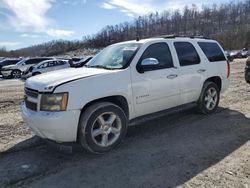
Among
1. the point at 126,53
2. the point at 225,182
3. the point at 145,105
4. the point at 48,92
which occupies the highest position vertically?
the point at 126,53

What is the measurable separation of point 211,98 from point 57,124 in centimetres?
418

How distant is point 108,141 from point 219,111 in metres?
3.62

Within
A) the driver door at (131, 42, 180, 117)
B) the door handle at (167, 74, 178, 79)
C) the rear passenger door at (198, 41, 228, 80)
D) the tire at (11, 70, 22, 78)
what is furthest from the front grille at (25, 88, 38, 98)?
the tire at (11, 70, 22, 78)

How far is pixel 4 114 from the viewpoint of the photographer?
26.4 feet

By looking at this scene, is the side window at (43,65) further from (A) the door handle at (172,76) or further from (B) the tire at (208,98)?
(A) the door handle at (172,76)

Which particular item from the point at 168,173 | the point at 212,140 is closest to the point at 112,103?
the point at 168,173

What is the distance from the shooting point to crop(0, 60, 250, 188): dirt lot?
3.91m

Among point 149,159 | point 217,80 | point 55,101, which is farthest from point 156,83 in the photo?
point 217,80

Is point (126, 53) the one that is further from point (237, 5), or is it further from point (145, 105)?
point (237, 5)

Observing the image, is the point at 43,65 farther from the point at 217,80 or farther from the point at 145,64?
the point at 145,64

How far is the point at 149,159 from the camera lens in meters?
4.57

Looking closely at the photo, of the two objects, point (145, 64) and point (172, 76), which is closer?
point (145, 64)

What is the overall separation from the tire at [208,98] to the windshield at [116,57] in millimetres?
2181

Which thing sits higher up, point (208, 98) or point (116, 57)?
point (116, 57)
